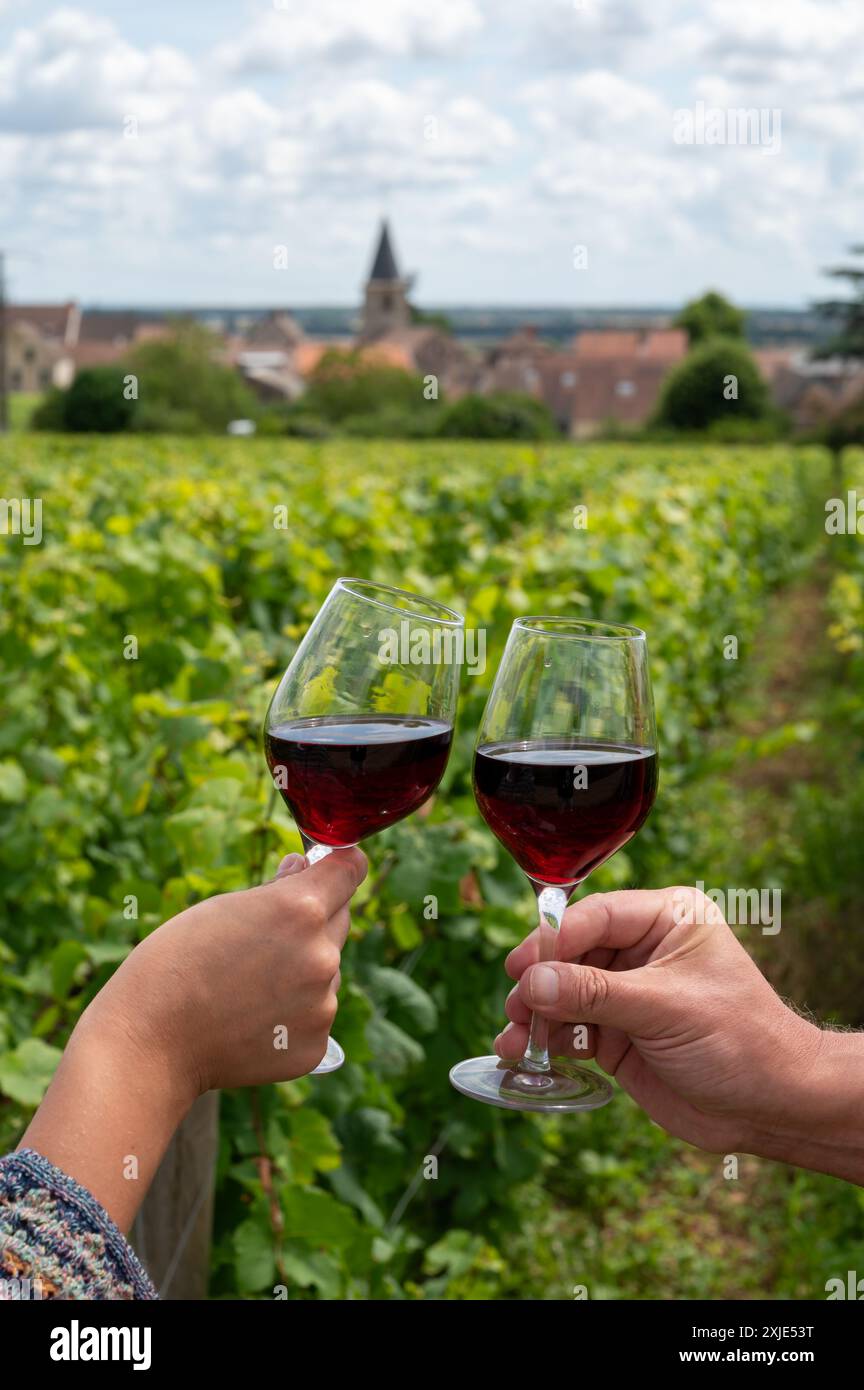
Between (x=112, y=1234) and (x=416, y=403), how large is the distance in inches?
3101

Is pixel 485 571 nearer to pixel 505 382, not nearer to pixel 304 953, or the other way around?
pixel 304 953

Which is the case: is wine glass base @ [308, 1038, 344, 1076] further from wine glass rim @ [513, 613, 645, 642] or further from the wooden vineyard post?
the wooden vineyard post

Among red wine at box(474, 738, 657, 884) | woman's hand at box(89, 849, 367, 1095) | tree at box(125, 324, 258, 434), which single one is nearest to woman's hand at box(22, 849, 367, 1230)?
woman's hand at box(89, 849, 367, 1095)

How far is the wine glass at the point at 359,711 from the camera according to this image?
4.71 feet

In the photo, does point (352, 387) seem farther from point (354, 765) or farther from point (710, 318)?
point (354, 765)

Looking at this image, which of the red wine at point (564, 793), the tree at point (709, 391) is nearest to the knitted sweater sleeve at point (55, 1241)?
the red wine at point (564, 793)

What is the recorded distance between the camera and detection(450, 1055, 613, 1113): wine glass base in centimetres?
154

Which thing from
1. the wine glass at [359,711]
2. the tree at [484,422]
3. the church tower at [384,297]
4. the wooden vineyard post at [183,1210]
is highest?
the church tower at [384,297]

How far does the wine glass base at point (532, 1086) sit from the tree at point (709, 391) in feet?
241

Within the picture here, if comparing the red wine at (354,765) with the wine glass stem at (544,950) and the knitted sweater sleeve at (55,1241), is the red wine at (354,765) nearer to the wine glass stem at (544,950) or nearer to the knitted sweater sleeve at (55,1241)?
the wine glass stem at (544,950)

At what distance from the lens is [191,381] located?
2864 inches

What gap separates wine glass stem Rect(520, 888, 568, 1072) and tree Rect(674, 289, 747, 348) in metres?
102

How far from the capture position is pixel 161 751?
291cm
